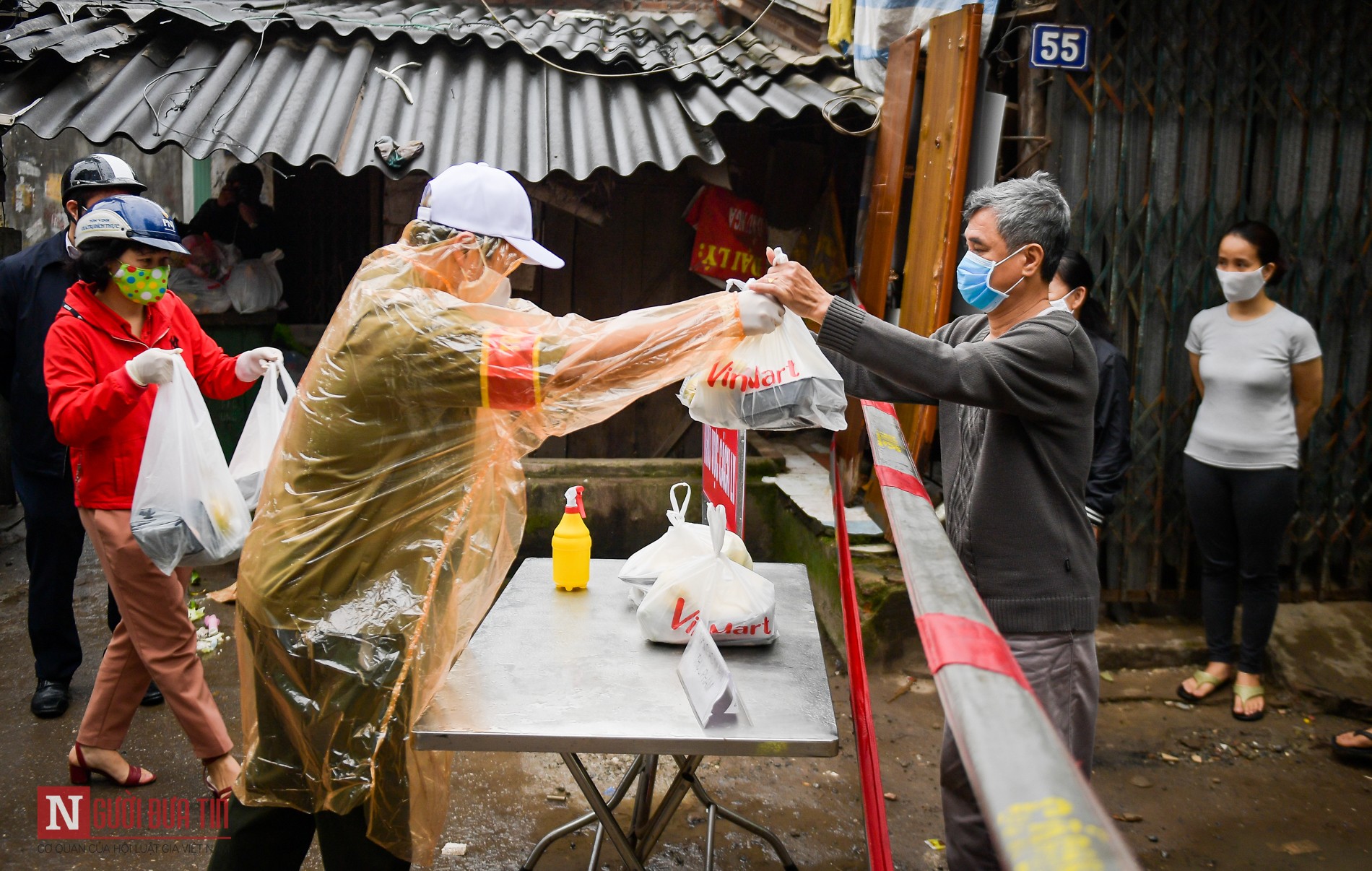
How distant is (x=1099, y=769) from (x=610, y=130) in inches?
153

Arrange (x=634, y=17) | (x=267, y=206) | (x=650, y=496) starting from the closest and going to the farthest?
1. (x=650, y=496)
2. (x=267, y=206)
3. (x=634, y=17)

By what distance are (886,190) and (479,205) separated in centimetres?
305

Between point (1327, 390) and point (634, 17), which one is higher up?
point (634, 17)

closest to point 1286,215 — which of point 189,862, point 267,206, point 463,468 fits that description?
point 463,468

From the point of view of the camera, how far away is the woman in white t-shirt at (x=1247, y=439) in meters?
3.91

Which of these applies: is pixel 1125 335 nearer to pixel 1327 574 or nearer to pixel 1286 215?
pixel 1286 215

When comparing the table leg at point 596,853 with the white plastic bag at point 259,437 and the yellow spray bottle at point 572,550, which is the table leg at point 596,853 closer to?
the yellow spray bottle at point 572,550

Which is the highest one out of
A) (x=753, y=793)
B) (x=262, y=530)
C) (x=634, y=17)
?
(x=634, y=17)

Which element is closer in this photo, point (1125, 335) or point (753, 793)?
point (753, 793)

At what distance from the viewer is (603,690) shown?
215 centimetres

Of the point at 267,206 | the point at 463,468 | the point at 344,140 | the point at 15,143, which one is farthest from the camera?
the point at 15,143

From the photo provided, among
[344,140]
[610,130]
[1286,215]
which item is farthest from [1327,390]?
[344,140]

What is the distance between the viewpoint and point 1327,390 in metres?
4.53

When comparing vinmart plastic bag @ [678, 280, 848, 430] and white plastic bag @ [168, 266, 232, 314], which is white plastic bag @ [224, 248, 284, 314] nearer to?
white plastic bag @ [168, 266, 232, 314]
